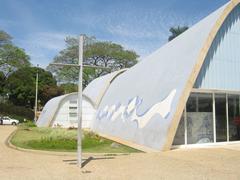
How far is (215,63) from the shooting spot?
52.5 ft

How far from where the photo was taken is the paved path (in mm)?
8867

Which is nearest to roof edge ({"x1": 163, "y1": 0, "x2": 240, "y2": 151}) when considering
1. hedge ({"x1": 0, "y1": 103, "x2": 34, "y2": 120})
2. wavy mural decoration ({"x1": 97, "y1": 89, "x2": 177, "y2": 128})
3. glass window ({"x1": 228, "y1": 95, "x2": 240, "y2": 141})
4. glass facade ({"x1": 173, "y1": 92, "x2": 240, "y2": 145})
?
wavy mural decoration ({"x1": 97, "y1": 89, "x2": 177, "y2": 128})

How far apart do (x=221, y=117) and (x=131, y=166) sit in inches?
307

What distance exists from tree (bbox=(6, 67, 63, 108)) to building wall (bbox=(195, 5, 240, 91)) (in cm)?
4712

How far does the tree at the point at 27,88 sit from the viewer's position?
60062 mm

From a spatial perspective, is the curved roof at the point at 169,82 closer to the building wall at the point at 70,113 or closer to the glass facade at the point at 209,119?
the glass facade at the point at 209,119

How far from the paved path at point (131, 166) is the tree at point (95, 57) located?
48.5 meters

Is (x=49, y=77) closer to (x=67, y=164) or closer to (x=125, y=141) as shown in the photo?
(x=125, y=141)

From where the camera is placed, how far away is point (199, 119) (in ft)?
51.8

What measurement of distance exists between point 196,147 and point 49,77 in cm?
5339

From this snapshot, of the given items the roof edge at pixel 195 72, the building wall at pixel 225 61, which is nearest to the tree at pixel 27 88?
the building wall at pixel 225 61

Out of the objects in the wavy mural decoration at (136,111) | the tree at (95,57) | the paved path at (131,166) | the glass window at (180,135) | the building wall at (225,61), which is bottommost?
the paved path at (131,166)

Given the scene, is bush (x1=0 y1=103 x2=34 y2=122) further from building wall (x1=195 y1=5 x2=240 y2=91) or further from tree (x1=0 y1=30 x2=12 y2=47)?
building wall (x1=195 y1=5 x2=240 y2=91)

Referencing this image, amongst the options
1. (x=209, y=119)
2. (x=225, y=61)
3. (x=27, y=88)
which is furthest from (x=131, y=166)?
(x=27, y=88)
